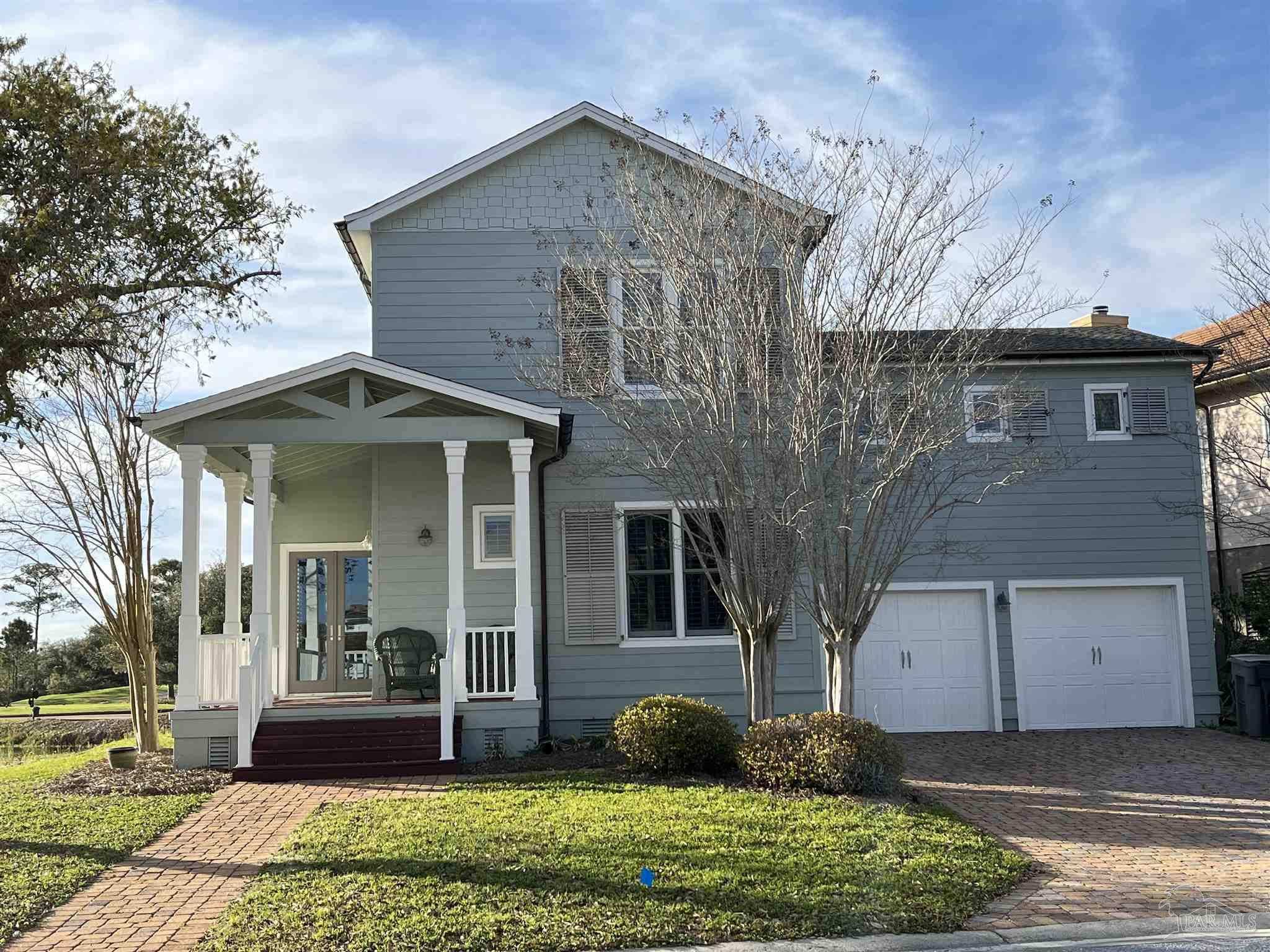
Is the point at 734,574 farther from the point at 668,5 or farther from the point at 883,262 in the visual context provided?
the point at 668,5

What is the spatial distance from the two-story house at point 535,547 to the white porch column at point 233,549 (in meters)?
0.04

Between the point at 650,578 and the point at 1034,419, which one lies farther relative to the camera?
the point at 1034,419

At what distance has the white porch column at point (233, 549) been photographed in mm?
13367

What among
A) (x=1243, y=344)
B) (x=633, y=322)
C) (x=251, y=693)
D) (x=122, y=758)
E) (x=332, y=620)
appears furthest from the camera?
(x=1243, y=344)

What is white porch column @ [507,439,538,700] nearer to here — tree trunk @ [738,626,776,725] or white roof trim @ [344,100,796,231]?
tree trunk @ [738,626,776,725]

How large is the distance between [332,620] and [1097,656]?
10.4 meters

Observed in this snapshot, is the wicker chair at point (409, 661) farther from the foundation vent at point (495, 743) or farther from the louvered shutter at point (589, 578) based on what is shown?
the louvered shutter at point (589, 578)

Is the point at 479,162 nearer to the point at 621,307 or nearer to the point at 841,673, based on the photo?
the point at 621,307

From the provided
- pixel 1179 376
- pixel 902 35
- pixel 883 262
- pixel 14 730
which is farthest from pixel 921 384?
pixel 14 730

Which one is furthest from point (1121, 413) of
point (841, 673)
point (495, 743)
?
point (495, 743)

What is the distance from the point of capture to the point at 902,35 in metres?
10.8

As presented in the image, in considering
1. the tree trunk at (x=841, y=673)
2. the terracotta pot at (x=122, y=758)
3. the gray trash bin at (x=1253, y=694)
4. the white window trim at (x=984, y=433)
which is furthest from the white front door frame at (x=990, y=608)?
the terracotta pot at (x=122, y=758)

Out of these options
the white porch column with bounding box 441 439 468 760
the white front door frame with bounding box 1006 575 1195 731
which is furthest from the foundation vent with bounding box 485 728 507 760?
the white front door frame with bounding box 1006 575 1195 731

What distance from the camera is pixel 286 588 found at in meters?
15.7
